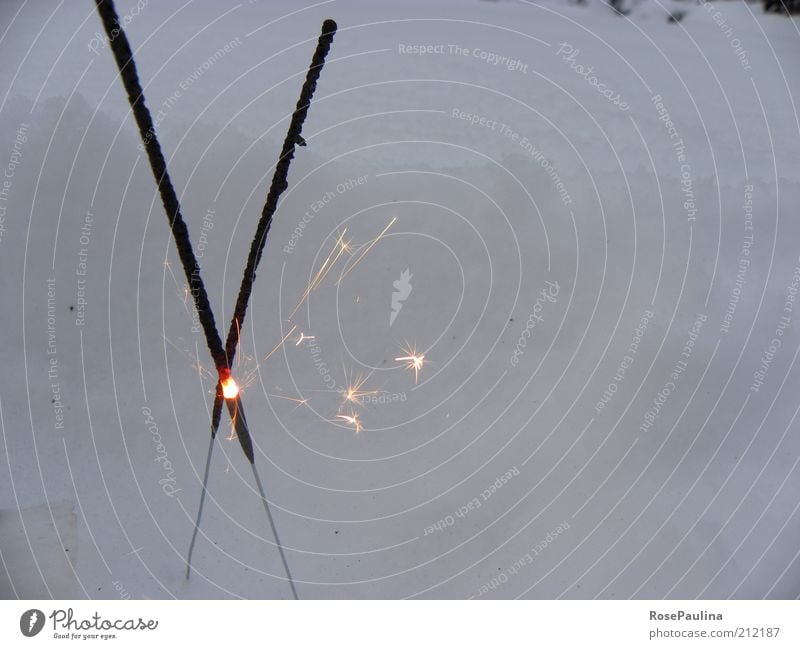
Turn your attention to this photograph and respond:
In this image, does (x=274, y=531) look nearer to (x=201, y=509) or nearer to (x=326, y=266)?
(x=201, y=509)

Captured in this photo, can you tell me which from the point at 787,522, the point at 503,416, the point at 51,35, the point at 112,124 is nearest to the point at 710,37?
the point at 503,416

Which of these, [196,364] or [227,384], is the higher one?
[196,364]

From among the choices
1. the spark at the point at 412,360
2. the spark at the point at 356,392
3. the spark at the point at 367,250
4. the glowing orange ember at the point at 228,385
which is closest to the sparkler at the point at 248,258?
the glowing orange ember at the point at 228,385

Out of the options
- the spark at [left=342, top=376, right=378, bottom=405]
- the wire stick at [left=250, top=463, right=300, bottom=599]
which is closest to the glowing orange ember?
the wire stick at [left=250, top=463, right=300, bottom=599]
